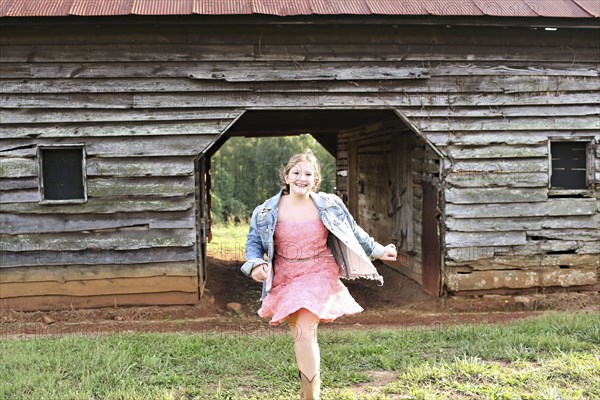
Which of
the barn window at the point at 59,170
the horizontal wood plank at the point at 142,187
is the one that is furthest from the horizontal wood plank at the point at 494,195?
the barn window at the point at 59,170

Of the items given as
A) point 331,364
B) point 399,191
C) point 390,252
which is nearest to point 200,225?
point 399,191

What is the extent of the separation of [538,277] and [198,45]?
5.99 metres

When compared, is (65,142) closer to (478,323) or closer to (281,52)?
(281,52)

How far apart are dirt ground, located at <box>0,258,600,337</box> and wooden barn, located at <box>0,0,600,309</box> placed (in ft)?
0.62

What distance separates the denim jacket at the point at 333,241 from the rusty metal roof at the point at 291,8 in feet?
13.9

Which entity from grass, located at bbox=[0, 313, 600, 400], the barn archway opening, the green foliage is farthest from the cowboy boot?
the green foliage

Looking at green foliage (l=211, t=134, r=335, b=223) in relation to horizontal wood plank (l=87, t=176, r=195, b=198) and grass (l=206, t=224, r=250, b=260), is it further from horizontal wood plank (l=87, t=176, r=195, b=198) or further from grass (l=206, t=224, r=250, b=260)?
horizontal wood plank (l=87, t=176, r=195, b=198)

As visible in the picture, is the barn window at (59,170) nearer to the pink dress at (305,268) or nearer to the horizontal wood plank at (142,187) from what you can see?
the horizontal wood plank at (142,187)

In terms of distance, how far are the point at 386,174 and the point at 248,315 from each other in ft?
15.5

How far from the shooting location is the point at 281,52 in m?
8.17

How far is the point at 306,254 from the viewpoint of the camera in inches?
161

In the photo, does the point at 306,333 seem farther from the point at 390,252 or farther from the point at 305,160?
the point at 305,160

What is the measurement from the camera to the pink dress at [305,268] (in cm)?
401

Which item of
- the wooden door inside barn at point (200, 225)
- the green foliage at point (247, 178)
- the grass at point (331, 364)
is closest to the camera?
the grass at point (331, 364)
